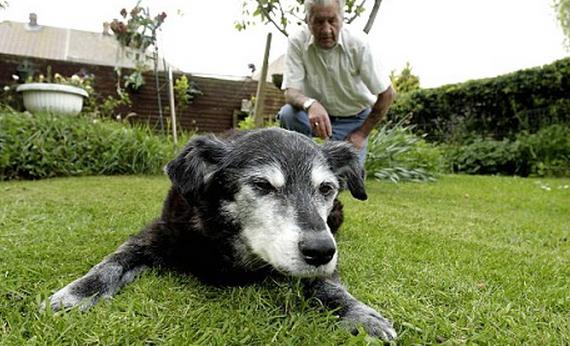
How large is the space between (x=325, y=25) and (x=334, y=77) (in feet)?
1.87

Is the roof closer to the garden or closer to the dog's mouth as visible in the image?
the garden

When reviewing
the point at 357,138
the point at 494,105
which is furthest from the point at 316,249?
the point at 494,105

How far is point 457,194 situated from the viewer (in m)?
6.08

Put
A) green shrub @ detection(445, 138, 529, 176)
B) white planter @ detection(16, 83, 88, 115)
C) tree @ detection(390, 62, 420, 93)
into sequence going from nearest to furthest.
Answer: white planter @ detection(16, 83, 88, 115) → green shrub @ detection(445, 138, 529, 176) → tree @ detection(390, 62, 420, 93)

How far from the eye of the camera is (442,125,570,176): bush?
923 centimetres

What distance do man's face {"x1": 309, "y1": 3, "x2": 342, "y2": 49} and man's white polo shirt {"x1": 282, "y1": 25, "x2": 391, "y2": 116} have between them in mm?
115

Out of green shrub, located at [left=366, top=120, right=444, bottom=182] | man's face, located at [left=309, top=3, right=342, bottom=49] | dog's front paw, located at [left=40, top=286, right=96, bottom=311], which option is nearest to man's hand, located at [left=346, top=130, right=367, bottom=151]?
man's face, located at [left=309, top=3, right=342, bottom=49]

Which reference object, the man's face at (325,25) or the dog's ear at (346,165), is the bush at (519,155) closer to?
the man's face at (325,25)

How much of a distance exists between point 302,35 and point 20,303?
3.34 meters

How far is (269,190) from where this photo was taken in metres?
1.89

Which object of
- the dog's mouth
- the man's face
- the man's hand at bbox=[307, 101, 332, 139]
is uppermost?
the man's face

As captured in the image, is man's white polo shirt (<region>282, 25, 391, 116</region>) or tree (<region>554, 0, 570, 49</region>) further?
tree (<region>554, 0, 570, 49</region>)

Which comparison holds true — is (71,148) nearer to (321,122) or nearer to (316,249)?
(321,122)

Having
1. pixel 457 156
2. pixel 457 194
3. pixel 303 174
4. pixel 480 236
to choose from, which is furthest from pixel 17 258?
pixel 457 156
